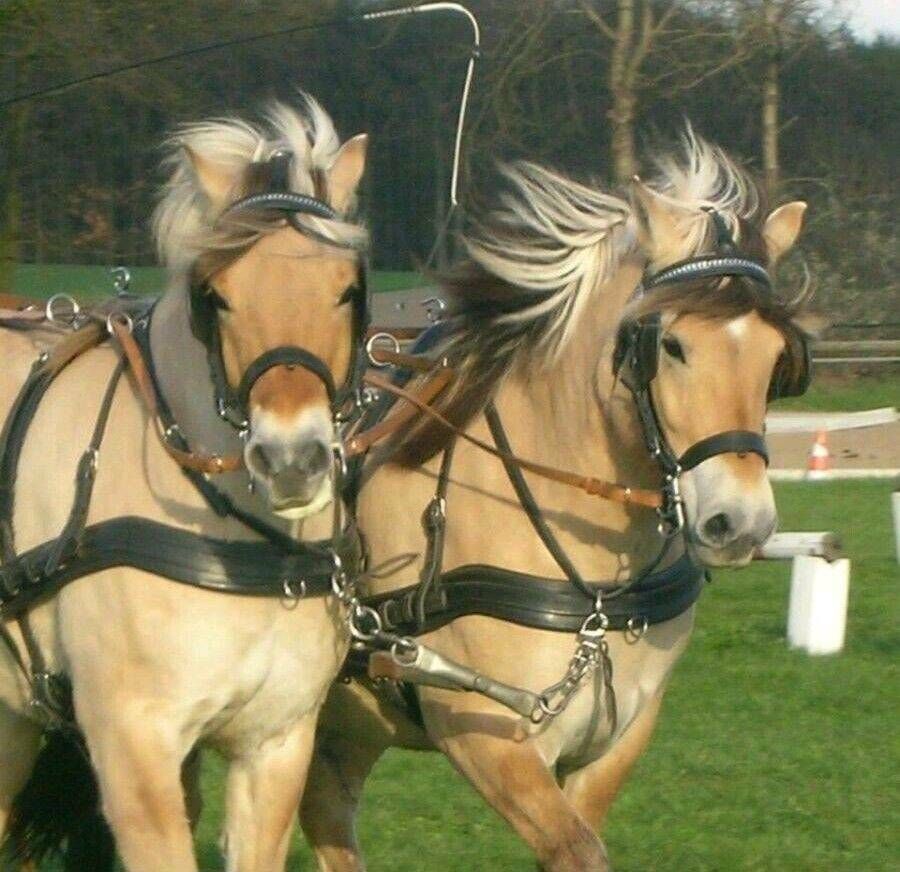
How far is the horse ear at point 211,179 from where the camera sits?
12.5 feet

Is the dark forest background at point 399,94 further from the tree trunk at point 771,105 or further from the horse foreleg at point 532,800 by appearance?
the horse foreleg at point 532,800

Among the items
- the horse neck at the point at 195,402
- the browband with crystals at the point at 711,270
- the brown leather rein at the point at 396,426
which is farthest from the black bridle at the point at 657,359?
the horse neck at the point at 195,402

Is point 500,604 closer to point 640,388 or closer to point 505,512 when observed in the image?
point 505,512

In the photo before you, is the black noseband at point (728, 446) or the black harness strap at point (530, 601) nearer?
the black noseband at point (728, 446)

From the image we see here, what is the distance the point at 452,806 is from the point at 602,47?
1525 centimetres

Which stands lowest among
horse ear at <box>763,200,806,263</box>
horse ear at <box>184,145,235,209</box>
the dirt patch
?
the dirt patch

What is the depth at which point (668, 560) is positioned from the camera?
438 centimetres

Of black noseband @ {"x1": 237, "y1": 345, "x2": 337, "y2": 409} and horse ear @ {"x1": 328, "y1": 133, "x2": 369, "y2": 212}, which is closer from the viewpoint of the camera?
black noseband @ {"x1": 237, "y1": 345, "x2": 337, "y2": 409}

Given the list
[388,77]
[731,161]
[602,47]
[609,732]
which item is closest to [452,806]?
[609,732]

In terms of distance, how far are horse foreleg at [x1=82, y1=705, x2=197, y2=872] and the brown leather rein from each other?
0.47 m

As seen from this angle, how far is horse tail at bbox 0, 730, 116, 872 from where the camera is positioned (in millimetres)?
4711

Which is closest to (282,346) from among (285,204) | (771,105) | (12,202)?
(285,204)

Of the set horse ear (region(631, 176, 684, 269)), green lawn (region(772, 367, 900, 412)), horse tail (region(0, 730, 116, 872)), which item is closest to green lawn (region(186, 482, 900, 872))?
horse tail (region(0, 730, 116, 872))

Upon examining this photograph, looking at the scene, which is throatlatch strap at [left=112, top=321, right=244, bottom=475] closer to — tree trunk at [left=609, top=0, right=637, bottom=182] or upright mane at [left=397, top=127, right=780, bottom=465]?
upright mane at [left=397, top=127, right=780, bottom=465]
